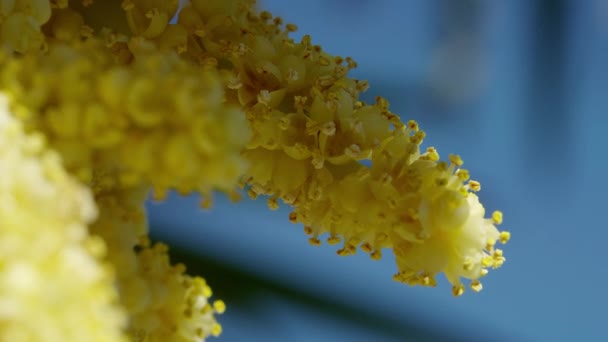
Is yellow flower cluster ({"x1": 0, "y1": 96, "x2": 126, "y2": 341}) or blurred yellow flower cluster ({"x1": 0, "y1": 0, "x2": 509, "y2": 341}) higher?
blurred yellow flower cluster ({"x1": 0, "y1": 0, "x2": 509, "y2": 341})

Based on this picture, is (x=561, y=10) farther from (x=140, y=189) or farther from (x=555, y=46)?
(x=140, y=189)

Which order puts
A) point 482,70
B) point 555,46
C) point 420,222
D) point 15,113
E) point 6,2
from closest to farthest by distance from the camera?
point 15,113 < point 6,2 < point 420,222 < point 555,46 < point 482,70

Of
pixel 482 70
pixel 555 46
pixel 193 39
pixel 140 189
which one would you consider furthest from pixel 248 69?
pixel 482 70

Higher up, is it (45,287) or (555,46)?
(555,46)

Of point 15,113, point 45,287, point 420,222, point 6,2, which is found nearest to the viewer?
point 45,287

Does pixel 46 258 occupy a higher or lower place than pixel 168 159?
lower

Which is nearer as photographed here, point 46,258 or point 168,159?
point 46,258

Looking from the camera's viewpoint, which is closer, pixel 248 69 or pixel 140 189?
pixel 140 189

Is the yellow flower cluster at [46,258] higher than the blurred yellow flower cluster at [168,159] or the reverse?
the reverse
